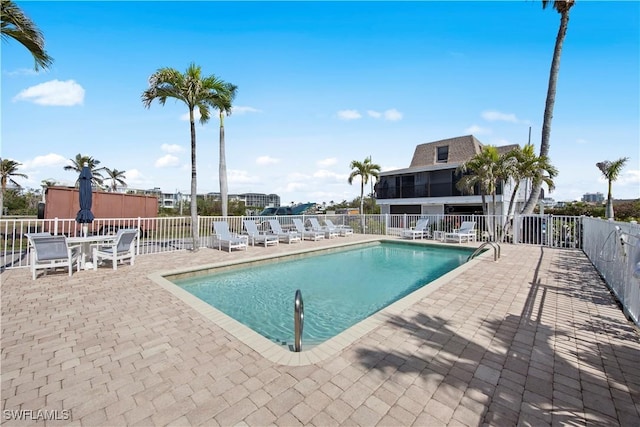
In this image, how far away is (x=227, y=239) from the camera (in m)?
10.7

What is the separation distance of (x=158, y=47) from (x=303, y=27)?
5.85m

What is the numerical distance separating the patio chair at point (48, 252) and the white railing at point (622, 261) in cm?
957

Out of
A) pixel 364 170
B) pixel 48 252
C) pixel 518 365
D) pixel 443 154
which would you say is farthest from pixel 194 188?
pixel 443 154

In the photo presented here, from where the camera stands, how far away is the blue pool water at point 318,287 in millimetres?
4879

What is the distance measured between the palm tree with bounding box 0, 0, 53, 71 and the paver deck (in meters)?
5.53

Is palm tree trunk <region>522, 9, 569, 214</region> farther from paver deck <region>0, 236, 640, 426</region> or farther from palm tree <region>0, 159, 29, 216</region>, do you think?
palm tree <region>0, 159, 29, 216</region>

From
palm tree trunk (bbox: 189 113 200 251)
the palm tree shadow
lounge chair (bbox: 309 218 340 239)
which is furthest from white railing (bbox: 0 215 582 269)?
the palm tree shadow

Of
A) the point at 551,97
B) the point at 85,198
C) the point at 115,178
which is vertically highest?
the point at 551,97

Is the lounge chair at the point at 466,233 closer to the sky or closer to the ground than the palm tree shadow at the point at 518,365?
closer to the sky

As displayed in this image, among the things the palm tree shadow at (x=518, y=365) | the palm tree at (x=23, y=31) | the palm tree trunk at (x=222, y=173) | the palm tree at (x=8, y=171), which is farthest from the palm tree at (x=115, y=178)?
the palm tree shadow at (x=518, y=365)

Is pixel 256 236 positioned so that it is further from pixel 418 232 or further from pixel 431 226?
pixel 431 226

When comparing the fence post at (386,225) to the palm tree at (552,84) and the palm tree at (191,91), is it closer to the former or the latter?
the palm tree at (552,84)

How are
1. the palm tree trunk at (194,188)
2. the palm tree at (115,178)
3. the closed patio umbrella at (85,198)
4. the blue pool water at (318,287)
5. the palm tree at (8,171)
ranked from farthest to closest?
the palm tree at (115,178) < the palm tree at (8,171) < the palm tree trunk at (194,188) < the closed patio umbrella at (85,198) < the blue pool water at (318,287)

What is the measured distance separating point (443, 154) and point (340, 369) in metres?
26.0
